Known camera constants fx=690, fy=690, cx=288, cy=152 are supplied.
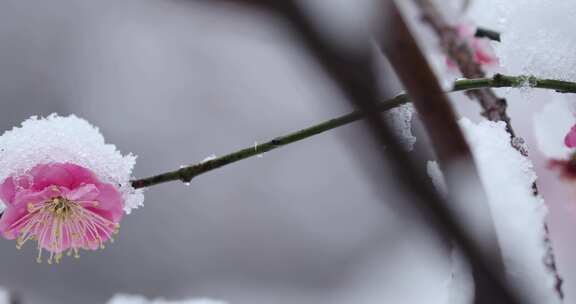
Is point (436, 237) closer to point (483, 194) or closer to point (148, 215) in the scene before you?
point (483, 194)

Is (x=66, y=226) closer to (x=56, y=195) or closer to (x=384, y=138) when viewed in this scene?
(x=56, y=195)

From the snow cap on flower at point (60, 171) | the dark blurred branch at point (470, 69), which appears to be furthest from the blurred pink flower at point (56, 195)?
the dark blurred branch at point (470, 69)

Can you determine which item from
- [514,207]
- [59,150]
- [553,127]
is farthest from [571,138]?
[59,150]

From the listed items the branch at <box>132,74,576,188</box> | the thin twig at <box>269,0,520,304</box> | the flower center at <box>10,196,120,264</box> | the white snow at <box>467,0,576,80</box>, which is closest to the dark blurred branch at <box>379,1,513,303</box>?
the thin twig at <box>269,0,520,304</box>

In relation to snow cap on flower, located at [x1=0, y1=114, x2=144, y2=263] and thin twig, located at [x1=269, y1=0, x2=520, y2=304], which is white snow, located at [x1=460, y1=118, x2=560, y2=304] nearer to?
thin twig, located at [x1=269, y1=0, x2=520, y2=304]

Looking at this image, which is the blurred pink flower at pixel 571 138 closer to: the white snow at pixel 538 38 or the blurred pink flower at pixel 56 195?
the white snow at pixel 538 38

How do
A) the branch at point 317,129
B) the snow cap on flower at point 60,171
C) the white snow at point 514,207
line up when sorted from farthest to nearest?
the snow cap on flower at point 60,171 → the branch at point 317,129 → the white snow at point 514,207

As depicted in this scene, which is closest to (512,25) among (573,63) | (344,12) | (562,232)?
(573,63)
